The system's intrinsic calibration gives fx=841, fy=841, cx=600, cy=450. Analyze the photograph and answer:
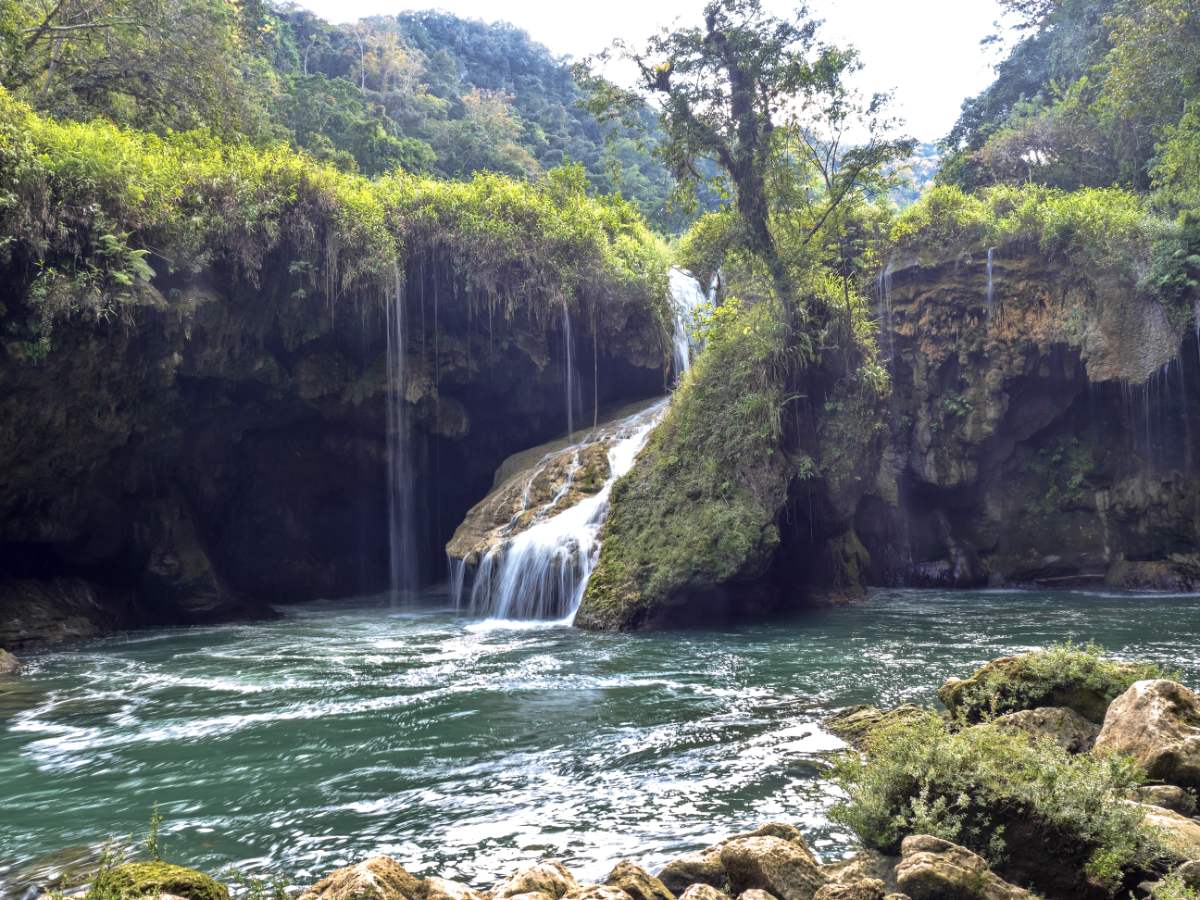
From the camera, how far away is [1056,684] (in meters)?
6.26

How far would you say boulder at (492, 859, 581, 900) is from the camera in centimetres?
398

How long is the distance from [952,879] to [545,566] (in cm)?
1123

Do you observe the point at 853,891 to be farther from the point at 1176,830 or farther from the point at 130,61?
the point at 130,61

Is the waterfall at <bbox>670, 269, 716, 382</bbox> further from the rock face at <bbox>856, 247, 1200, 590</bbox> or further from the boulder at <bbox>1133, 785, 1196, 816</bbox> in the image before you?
the boulder at <bbox>1133, 785, 1196, 816</bbox>

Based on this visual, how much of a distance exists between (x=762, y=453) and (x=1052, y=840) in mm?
11038

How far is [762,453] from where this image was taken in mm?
15000

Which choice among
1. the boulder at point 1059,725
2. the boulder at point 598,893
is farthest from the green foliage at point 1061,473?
the boulder at point 598,893

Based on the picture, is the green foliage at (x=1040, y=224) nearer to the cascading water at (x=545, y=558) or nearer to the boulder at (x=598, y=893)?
the cascading water at (x=545, y=558)

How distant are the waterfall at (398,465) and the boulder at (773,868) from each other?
1543cm

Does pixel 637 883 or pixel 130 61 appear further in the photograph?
pixel 130 61

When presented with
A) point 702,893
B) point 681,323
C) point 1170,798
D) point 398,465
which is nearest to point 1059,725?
point 1170,798

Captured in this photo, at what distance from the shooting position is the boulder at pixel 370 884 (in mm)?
3645

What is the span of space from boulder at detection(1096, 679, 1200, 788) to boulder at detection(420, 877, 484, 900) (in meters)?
3.84

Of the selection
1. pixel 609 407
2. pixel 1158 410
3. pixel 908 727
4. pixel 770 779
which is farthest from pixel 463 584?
pixel 1158 410
